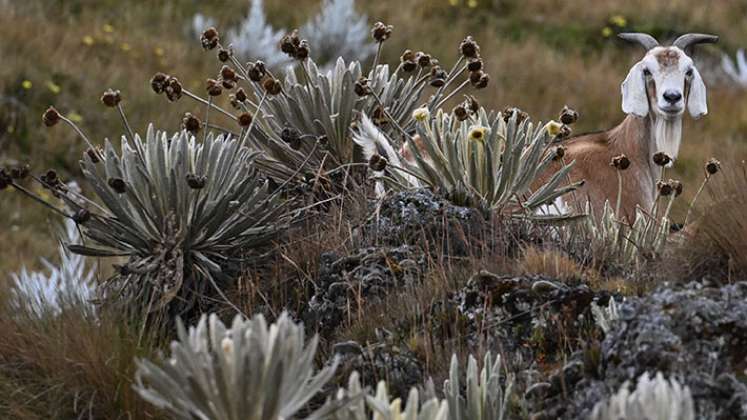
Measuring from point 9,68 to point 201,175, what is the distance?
28.9ft

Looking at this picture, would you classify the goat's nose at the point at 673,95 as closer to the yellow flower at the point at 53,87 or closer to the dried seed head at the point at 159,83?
the dried seed head at the point at 159,83

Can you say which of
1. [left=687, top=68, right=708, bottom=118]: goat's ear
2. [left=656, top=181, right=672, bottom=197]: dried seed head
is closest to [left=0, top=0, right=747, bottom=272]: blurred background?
[left=687, top=68, right=708, bottom=118]: goat's ear

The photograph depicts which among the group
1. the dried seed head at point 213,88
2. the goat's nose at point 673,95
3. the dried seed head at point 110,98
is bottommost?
the dried seed head at point 110,98

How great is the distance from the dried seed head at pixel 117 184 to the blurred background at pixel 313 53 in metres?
6.05

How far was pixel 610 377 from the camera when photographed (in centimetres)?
425

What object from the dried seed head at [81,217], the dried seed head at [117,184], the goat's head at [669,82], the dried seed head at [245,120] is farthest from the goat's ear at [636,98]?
the dried seed head at [81,217]

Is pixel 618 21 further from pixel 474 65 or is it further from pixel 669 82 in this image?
pixel 474 65

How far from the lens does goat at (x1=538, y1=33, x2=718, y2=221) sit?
7007mm

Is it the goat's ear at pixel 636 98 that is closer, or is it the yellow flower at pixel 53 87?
the goat's ear at pixel 636 98

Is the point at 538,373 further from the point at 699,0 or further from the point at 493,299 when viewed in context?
the point at 699,0

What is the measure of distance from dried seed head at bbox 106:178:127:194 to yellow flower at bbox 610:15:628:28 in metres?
13.3

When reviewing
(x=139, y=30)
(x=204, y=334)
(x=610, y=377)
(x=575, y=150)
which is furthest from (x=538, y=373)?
(x=139, y=30)

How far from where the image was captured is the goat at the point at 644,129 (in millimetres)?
7007

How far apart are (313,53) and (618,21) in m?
4.28
